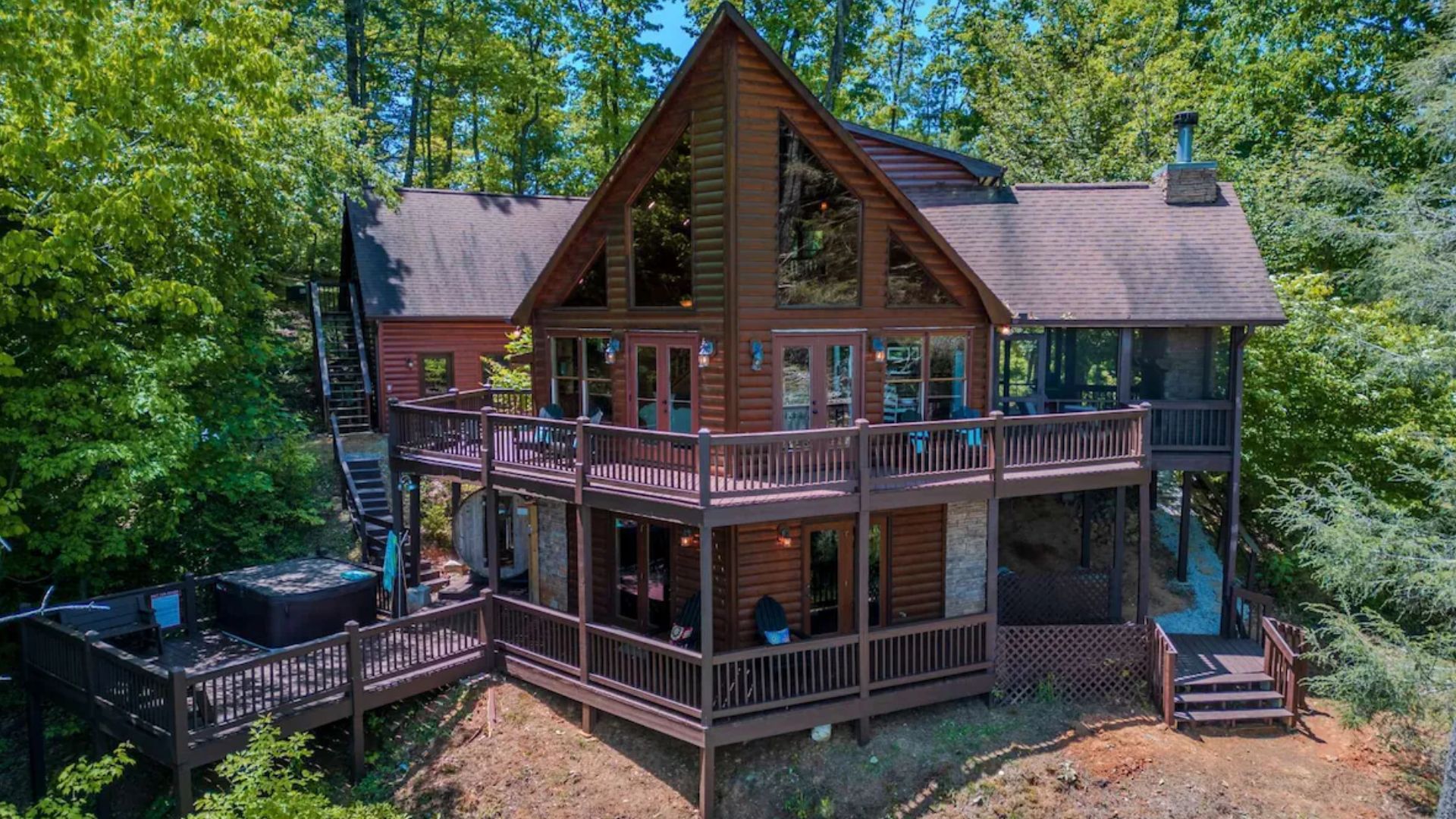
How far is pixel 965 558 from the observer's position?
13516 millimetres

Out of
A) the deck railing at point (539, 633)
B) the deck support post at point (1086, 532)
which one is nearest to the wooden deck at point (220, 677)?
the deck railing at point (539, 633)

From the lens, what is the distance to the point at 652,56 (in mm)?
32125

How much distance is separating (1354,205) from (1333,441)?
1018 centimetres

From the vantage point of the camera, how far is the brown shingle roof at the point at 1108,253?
1431 centimetres

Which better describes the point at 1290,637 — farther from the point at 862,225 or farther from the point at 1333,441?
the point at 862,225

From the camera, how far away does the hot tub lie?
12.2m

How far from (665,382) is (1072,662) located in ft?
23.9

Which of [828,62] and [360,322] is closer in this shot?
[360,322]

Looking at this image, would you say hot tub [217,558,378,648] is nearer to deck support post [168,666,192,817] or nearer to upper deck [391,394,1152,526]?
upper deck [391,394,1152,526]

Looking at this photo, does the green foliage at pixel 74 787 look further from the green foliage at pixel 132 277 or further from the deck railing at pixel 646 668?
the deck railing at pixel 646 668

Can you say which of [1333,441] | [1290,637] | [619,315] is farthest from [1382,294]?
[619,315]

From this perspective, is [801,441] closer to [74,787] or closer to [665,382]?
[665,382]

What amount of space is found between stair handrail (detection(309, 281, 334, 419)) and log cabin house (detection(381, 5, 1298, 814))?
936 centimetres

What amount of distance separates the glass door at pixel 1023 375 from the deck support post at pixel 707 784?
8049mm
